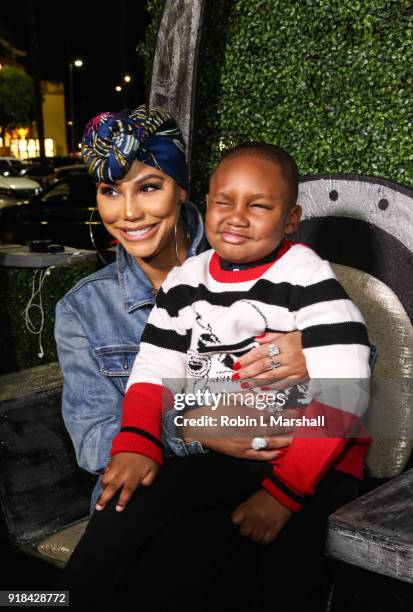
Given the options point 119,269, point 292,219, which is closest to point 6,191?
point 119,269

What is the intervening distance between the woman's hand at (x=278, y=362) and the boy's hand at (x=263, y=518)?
327mm

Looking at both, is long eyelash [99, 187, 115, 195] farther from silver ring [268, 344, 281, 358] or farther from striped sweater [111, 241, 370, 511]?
silver ring [268, 344, 281, 358]

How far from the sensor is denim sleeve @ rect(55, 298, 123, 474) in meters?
2.45

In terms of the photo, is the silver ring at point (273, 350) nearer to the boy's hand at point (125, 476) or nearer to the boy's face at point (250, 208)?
the boy's face at point (250, 208)

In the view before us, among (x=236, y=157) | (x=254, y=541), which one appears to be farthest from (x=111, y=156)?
(x=254, y=541)

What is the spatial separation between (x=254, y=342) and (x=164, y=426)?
38 centimetres

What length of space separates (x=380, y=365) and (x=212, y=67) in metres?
1.78

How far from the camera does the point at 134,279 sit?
2773 mm

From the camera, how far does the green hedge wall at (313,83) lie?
3.01 m

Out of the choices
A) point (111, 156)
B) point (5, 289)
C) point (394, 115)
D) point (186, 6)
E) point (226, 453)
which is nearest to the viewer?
point (226, 453)

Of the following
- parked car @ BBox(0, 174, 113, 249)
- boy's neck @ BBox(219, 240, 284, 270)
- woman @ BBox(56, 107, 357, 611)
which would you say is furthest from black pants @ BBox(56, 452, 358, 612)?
parked car @ BBox(0, 174, 113, 249)

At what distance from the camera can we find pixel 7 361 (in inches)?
227

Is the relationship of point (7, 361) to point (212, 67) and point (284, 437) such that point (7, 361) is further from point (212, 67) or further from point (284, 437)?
point (284, 437)

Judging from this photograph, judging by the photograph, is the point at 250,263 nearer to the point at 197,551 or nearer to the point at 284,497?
the point at 284,497
